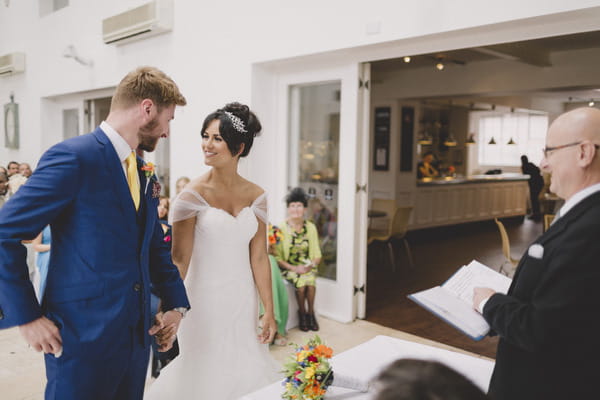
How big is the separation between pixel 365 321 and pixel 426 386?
165 inches

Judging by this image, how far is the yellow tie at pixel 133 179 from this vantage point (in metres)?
1.83

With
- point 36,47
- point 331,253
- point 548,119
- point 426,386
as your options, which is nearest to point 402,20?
point 331,253

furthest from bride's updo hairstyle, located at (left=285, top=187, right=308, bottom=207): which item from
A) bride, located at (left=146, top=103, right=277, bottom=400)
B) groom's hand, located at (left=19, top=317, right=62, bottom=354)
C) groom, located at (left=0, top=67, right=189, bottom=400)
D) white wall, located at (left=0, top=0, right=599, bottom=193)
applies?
groom's hand, located at (left=19, top=317, right=62, bottom=354)

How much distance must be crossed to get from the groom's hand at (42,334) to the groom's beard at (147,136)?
0.68 m

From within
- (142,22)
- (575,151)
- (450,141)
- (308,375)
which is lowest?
(308,375)

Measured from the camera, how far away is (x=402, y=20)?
3926 millimetres

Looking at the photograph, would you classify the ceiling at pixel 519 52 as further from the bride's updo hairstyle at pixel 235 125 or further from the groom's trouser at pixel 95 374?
the groom's trouser at pixel 95 374

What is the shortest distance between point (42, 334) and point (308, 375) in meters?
0.84

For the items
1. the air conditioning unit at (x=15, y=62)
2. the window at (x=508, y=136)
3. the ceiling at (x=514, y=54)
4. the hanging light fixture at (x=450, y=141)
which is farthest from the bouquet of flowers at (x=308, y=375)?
the window at (x=508, y=136)

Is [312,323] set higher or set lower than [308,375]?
lower

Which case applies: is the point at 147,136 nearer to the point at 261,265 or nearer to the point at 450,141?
the point at 261,265

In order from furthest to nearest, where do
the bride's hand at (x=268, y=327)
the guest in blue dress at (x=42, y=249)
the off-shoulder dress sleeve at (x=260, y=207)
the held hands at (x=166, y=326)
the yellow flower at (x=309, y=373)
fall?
the guest in blue dress at (x=42, y=249) < the off-shoulder dress sleeve at (x=260, y=207) < the bride's hand at (x=268, y=327) < the held hands at (x=166, y=326) < the yellow flower at (x=309, y=373)

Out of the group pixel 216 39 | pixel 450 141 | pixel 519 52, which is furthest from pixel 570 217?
pixel 450 141

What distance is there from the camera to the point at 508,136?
53.5 feet
